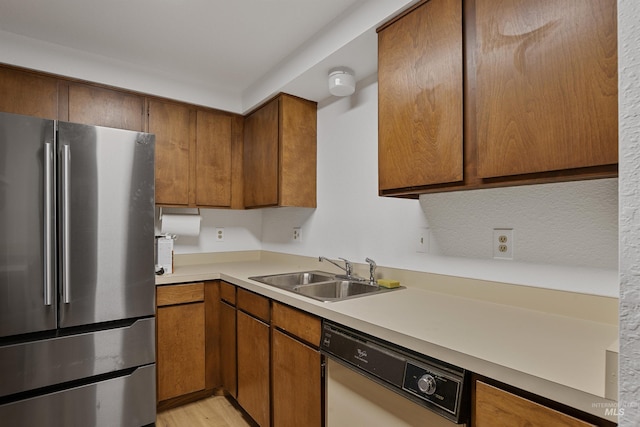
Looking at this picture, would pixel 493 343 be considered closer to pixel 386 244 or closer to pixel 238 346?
pixel 386 244

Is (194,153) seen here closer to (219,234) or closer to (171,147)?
(171,147)

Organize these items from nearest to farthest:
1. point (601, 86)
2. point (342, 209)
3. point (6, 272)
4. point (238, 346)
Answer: point (601, 86) → point (6, 272) → point (238, 346) → point (342, 209)

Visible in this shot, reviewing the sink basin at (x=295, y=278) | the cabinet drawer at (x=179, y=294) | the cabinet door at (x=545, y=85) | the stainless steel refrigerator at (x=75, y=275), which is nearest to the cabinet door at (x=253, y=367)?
the sink basin at (x=295, y=278)

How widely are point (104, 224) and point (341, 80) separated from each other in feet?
4.91

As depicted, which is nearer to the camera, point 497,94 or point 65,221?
point 497,94

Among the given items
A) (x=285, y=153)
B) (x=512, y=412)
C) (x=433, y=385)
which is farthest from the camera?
(x=285, y=153)

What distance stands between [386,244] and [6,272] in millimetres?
1837

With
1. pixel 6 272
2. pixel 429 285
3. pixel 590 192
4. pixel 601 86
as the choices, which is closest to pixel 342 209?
pixel 429 285

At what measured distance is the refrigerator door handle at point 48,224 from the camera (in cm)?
160

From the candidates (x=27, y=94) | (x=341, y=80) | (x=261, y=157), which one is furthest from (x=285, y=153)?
(x=27, y=94)

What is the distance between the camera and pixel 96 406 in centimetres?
174

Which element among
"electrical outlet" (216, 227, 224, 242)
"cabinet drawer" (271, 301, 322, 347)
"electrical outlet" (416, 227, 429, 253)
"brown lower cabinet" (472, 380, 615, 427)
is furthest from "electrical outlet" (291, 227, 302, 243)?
"brown lower cabinet" (472, 380, 615, 427)

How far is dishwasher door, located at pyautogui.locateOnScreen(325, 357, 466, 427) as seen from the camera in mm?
1032

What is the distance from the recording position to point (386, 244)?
1.95m
